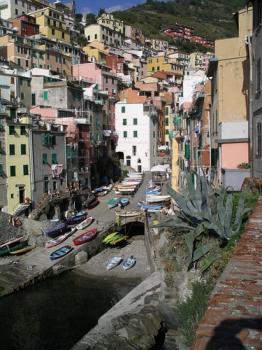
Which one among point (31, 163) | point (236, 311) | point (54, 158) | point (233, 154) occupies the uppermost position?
point (233, 154)

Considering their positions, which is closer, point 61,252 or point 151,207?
point 61,252

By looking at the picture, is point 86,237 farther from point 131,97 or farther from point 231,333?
point 131,97

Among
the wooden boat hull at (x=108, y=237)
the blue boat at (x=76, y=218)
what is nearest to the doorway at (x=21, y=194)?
the blue boat at (x=76, y=218)

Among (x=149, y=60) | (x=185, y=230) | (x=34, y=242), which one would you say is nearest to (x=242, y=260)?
(x=185, y=230)

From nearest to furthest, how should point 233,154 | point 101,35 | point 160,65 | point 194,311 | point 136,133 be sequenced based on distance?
point 194,311 < point 233,154 < point 136,133 < point 101,35 < point 160,65

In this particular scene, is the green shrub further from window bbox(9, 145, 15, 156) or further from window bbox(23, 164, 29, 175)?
window bbox(23, 164, 29, 175)

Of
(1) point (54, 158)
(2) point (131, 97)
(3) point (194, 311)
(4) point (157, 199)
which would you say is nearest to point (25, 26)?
(2) point (131, 97)

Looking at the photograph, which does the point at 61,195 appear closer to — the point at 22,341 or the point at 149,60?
the point at 22,341

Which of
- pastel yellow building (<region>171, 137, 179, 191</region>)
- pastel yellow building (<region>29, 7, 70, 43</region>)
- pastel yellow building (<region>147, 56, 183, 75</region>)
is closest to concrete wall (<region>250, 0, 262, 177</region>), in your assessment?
pastel yellow building (<region>171, 137, 179, 191</region>)

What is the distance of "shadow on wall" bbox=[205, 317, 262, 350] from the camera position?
436 cm

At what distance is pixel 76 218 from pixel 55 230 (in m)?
5.10

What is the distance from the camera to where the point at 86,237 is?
45938 mm

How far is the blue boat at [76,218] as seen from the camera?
52.3 m

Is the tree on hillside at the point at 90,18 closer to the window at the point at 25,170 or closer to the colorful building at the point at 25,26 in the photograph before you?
the colorful building at the point at 25,26
